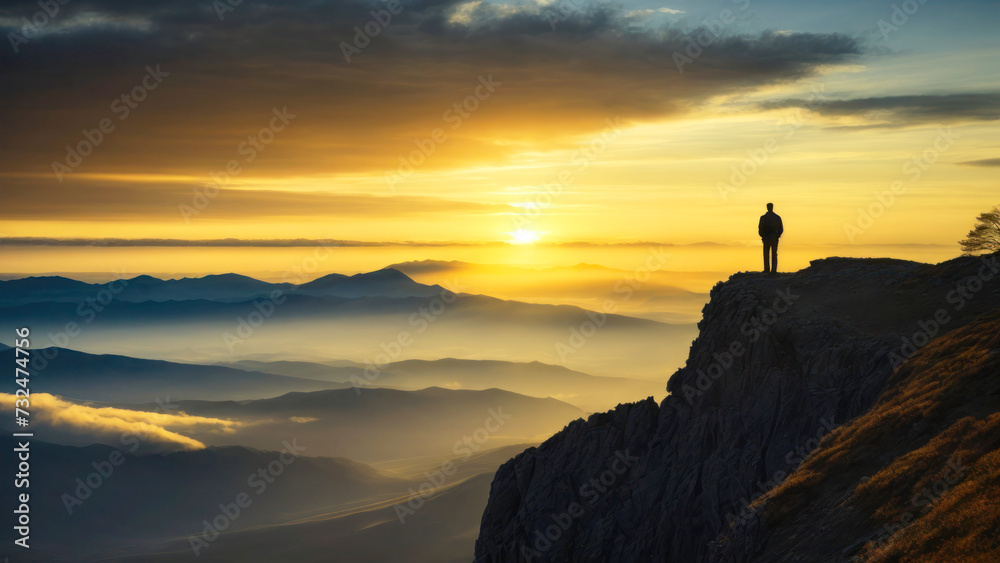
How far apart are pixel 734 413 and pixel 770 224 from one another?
12.3m

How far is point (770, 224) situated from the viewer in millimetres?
43062

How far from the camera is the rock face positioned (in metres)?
34.2

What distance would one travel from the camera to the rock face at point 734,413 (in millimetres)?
34250

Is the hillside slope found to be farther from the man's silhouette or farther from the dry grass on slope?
the man's silhouette

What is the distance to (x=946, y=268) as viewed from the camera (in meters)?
38.1

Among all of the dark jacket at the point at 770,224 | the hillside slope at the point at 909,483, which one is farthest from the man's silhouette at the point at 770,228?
the hillside slope at the point at 909,483

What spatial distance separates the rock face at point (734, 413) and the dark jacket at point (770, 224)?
3.44 m

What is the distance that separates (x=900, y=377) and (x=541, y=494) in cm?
2739

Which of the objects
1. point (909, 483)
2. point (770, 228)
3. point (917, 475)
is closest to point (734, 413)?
point (770, 228)

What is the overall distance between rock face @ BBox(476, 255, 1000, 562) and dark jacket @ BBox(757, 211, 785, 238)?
11.3ft

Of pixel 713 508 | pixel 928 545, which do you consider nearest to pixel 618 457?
pixel 713 508

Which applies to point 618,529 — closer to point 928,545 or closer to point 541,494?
point 541,494

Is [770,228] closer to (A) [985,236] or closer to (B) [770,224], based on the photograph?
(B) [770,224]

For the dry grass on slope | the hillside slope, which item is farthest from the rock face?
the hillside slope
